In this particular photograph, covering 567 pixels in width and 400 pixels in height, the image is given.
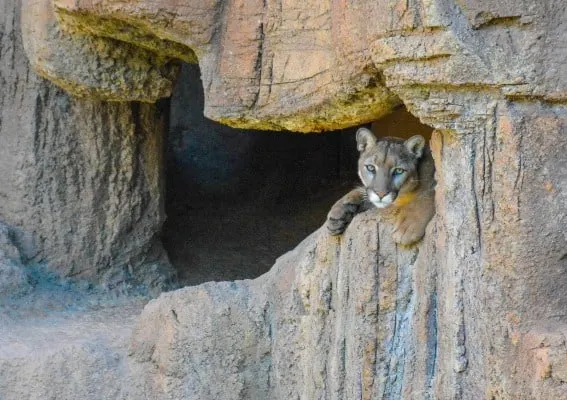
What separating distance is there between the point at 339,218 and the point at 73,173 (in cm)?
249

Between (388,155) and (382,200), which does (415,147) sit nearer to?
(388,155)

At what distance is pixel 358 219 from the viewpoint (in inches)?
176

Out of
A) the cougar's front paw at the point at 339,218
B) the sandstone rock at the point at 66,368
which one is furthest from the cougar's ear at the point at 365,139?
the sandstone rock at the point at 66,368

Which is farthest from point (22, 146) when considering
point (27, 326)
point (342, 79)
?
point (342, 79)

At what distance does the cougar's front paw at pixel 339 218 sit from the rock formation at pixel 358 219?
82mm

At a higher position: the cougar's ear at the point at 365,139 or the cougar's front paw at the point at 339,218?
the cougar's ear at the point at 365,139

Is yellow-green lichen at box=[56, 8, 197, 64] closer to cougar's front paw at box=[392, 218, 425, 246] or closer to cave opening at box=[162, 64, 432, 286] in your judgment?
Answer: cougar's front paw at box=[392, 218, 425, 246]

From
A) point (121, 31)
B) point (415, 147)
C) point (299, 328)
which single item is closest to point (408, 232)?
point (415, 147)

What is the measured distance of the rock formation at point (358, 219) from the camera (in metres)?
3.42

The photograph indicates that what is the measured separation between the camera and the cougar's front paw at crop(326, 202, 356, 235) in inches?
181

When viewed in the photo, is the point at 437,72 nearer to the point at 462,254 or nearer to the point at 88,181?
the point at 462,254

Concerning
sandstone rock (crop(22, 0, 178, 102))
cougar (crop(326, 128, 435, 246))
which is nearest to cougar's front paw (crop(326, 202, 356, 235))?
cougar (crop(326, 128, 435, 246))

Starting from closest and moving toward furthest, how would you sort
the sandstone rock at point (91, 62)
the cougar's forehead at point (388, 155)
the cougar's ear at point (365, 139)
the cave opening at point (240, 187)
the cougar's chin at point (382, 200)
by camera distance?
the cougar's chin at point (382, 200) → the cougar's forehead at point (388, 155) → the cougar's ear at point (365, 139) → the sandstone rock at point (91, 62) → the cave opening at point (240, 187)

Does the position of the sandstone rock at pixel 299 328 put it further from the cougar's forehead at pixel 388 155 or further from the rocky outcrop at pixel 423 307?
the cougar's forehead at pixel 388 155
